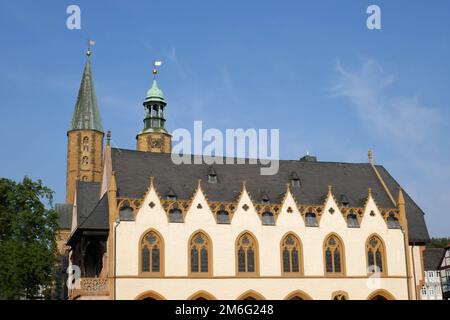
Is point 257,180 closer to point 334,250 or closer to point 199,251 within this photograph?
point 334,250

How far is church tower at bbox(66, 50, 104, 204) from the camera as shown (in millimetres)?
109188

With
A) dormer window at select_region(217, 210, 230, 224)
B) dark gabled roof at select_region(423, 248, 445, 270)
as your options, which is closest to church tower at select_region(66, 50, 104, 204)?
dark gabled roof at select_region(423, 248, 445, 270)

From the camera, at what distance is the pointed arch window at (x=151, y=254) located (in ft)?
136

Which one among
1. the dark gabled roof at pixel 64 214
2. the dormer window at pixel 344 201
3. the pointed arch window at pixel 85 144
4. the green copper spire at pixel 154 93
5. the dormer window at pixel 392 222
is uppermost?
the green copper spire at pixel 154 93

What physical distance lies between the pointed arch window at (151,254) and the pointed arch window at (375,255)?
15.3 m

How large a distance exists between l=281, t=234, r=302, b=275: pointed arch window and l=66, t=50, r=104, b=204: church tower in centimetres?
6881

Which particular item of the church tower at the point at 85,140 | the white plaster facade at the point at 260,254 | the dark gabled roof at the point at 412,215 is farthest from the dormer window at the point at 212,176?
the church tower at the point at 85,140

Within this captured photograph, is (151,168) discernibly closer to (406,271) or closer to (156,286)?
(156,286)

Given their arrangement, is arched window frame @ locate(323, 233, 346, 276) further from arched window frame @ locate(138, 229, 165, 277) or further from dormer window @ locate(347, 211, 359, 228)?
arched window frame @ locate(138, 229, 165, 277)

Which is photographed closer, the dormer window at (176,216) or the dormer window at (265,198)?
the dormer window at (176,216)

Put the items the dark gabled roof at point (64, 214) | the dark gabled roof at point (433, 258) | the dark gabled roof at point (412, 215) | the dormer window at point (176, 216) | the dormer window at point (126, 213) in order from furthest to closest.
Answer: the dark gabled roof at point (433, 258), the dark gabled roof at point (64, 214), the dark gabled roof at point (412, 215), the dormer window at point (176, 216), the dormer window at point (126, 213)

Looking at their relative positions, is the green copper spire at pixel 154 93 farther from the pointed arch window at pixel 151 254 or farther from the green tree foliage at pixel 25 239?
the pointed arch window at pixel 151 254

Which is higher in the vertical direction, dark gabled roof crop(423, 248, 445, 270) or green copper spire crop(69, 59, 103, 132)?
green copper spire crop(69, 59, 103, 132)

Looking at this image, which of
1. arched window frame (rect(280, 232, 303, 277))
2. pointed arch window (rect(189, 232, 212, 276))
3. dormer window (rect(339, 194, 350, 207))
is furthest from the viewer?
dormer window (rect(339, 194, 350, 207))
